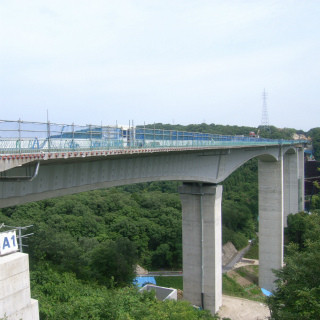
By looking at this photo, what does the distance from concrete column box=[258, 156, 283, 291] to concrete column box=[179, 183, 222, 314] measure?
439 inches

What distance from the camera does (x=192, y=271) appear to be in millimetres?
22906

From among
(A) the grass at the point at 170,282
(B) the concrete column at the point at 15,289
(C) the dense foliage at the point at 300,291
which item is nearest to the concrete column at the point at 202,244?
(C) the dense foliage at the point at 300,291

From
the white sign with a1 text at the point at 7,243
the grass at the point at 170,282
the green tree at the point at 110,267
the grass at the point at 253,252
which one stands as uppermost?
the white sign with a1 text at the point at 7,243

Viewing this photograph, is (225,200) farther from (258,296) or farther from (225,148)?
(225,148)

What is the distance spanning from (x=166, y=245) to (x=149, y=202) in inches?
459

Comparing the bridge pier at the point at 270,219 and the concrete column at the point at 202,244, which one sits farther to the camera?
the bridge pier at the point at 270,219

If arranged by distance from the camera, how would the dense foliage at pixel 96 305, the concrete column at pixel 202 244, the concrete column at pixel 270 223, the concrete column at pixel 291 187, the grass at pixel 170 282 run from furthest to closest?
the concrete column at pixel 291 187 → the concrete column at pixel 270 223 → the grass at pixel 170 282 → the concrete column at pixel 202 244 → the dense foliage at pixel 96 305

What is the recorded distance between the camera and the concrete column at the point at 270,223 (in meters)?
32.5

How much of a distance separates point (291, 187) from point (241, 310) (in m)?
28.1

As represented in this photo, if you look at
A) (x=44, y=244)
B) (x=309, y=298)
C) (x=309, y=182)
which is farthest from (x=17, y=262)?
(x=309, y=182)

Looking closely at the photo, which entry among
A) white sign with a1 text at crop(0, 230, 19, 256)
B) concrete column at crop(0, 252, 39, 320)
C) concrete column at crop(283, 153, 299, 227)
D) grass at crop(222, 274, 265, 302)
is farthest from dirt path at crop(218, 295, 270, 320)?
concrete column at crop(283, 153, 299, 227)

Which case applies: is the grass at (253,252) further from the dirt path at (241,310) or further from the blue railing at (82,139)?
the blue railing at (82,139)

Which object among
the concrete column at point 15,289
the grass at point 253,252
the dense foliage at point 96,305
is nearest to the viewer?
the concrete column at point 15,289

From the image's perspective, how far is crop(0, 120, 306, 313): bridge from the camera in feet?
33.1
